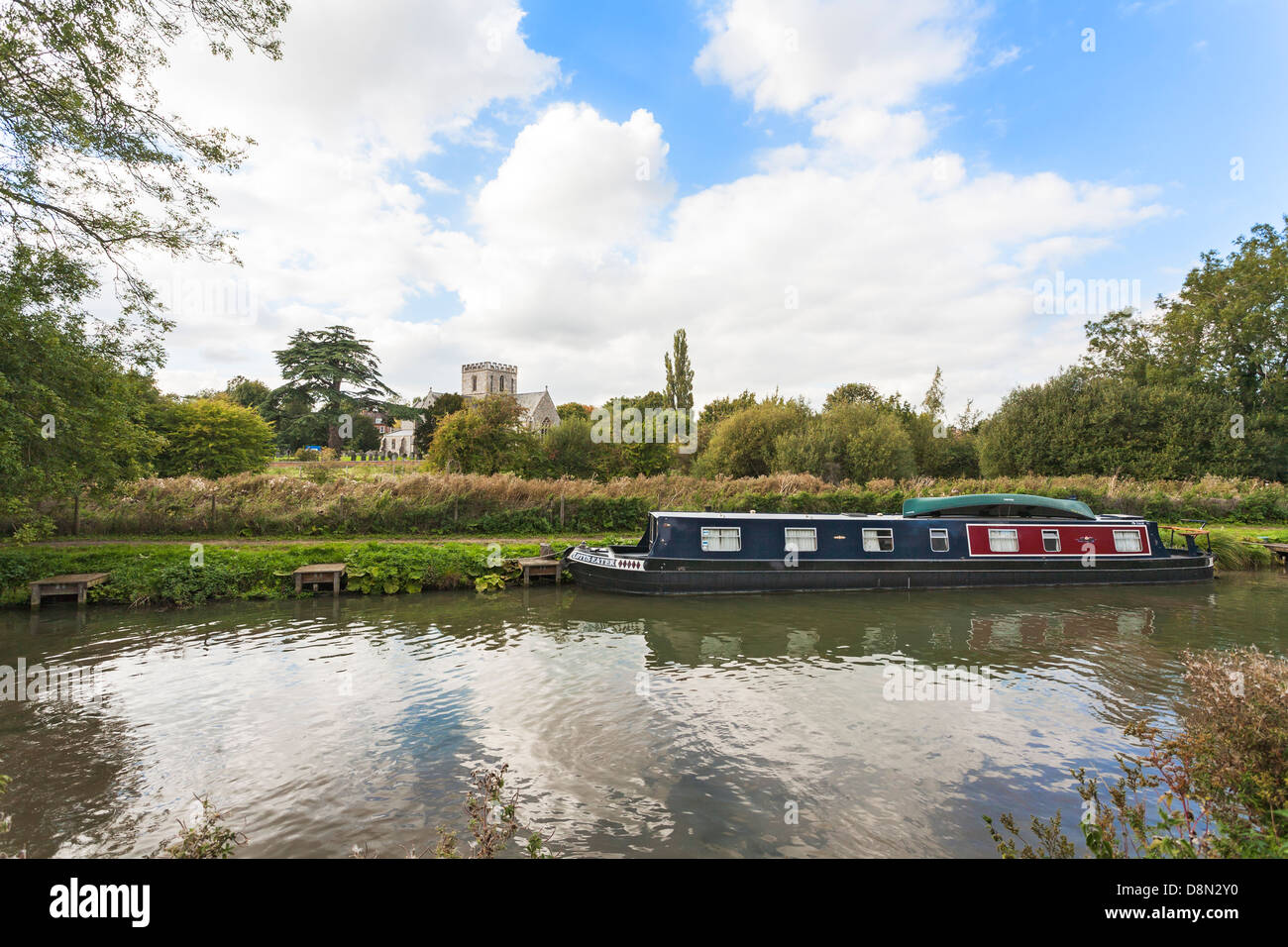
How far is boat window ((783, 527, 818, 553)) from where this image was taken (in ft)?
55.8

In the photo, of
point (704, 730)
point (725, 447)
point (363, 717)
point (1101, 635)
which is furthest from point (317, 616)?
point (725, 447)

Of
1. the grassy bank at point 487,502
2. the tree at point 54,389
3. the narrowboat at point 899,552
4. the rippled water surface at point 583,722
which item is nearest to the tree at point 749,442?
the grassy bank at point 487,502

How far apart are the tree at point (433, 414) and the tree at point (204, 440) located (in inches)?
770

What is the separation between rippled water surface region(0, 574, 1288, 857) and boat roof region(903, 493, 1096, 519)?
14.5 ft

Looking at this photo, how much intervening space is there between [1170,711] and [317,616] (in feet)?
51.4

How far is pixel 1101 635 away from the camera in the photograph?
12.9m

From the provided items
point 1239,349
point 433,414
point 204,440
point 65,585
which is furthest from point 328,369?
point 1239,349

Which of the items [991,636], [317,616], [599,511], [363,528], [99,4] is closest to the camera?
[99,4]

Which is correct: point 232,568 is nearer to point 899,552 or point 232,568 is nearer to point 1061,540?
point 899,552

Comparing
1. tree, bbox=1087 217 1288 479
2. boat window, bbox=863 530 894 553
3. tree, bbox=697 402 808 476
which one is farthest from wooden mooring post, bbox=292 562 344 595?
tree, bbox=1087 217 1288 479

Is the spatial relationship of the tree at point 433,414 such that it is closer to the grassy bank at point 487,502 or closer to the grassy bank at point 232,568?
the grassy bank at point 487,502

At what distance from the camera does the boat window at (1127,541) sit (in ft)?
61.5
